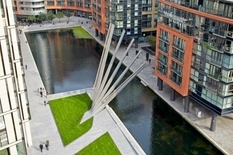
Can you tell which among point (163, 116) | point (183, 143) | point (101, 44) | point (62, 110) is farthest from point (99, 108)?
point (101, 44)

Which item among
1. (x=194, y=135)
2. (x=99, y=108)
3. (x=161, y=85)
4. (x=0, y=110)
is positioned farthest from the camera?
(x=161, y=85)

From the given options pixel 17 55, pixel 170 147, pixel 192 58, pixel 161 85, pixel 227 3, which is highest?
pixel 227 3

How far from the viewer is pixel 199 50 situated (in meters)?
38.6

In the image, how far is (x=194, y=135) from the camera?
39469 mm

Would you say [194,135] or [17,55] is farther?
[194,135]

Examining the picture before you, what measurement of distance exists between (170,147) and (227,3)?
1945cm

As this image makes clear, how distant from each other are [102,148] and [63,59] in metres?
36.3

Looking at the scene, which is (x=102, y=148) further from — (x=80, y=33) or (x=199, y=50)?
(x=80, y=33)

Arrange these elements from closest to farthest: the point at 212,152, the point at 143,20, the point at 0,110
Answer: the point at 0,110 < the point at 212,152 < the point at 143,20

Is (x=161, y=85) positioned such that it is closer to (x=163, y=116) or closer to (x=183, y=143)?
(x=163, y=116)

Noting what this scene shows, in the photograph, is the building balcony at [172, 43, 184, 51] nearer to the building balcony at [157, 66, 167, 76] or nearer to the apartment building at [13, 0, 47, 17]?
the building balcony at [157, 66, 167, 76]

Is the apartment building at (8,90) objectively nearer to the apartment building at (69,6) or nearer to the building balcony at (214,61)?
the building balcony at (214,61)

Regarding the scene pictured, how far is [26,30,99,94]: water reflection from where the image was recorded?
2221 inches

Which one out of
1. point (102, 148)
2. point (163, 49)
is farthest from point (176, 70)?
point (102, 148)
